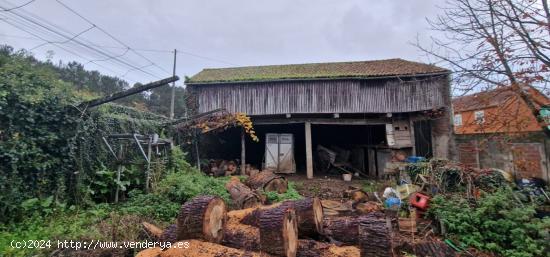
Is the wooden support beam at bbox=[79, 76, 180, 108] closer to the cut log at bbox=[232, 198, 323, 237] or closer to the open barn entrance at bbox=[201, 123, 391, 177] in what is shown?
the cut log at bbox=[232, 198, 323, 237]

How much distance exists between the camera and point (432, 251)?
496 centimetres

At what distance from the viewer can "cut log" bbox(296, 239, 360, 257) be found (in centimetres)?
361

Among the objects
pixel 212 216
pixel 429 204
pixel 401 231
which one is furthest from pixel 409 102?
pixel 212 216

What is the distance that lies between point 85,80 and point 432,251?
98.7 feet

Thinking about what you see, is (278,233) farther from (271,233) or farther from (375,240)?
(375,240)

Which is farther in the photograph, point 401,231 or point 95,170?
point 95,170

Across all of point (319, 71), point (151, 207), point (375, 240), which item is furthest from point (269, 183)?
point (319, 71)

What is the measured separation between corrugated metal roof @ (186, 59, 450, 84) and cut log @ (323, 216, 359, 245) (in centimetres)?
901

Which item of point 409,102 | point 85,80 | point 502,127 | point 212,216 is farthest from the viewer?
point 85,80

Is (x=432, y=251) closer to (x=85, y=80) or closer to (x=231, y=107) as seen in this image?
(x=231, y=107)

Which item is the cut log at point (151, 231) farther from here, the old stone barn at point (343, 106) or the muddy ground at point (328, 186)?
the old stone barn at point (343, 106)

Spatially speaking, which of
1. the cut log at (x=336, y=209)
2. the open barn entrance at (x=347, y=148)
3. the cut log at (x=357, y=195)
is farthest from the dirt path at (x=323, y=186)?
the open barn entrance at (x=347, y=148)

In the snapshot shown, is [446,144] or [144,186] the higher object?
[446,144]

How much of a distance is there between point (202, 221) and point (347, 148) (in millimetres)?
12936
